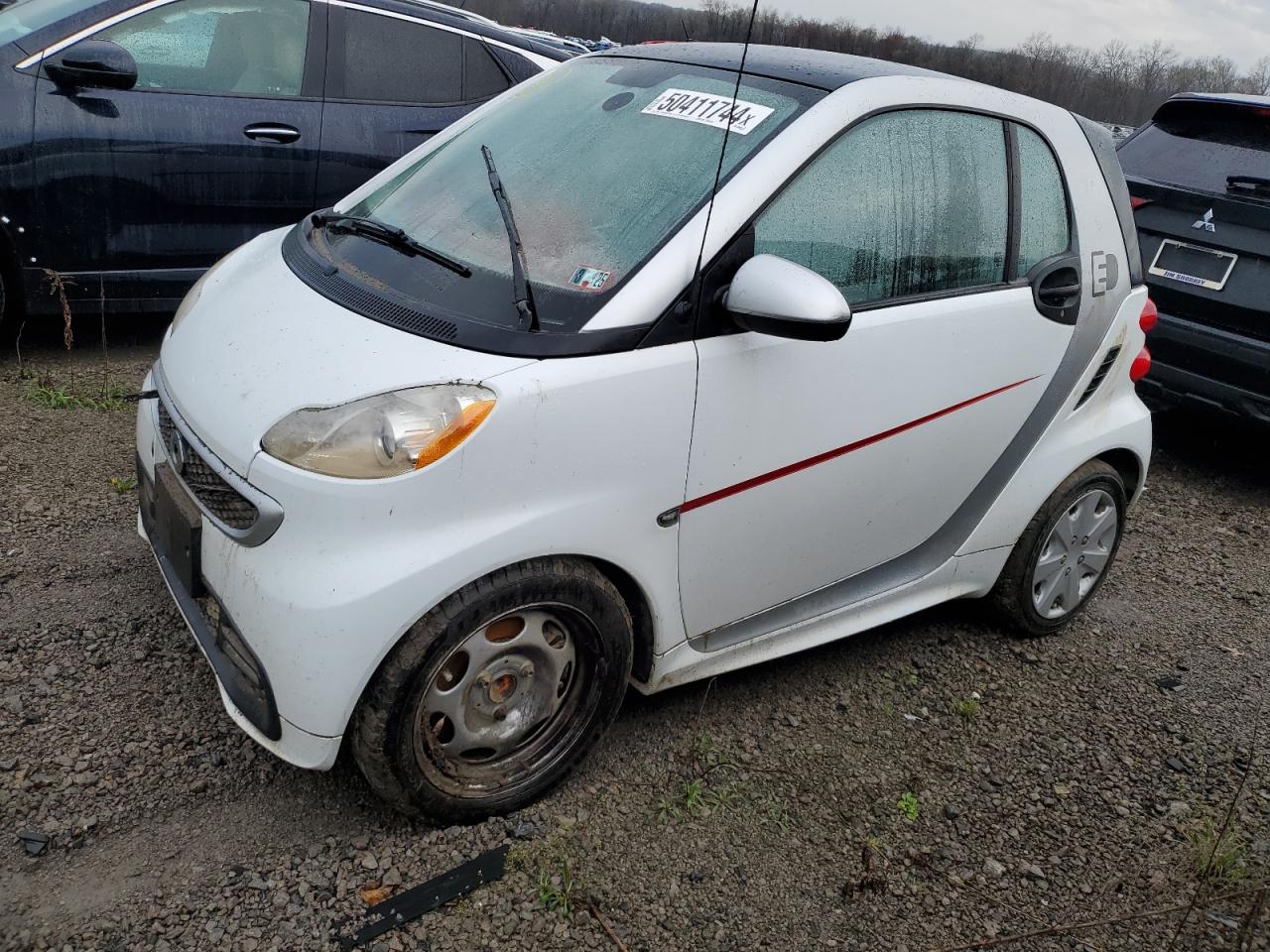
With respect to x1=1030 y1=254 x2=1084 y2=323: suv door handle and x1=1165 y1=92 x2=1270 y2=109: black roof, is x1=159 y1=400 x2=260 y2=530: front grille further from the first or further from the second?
x1=1165 y1=92 x2=1270 y2=109: black roof

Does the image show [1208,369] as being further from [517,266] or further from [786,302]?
[517,266]

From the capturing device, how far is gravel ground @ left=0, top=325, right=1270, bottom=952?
7.87 ft

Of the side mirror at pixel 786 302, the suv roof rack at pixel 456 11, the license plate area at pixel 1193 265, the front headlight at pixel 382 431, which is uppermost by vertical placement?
the suv roof rack at pixel 456 11

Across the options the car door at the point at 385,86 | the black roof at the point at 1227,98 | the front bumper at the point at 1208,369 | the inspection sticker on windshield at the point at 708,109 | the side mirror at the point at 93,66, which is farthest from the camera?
the car door at the point at 385,86

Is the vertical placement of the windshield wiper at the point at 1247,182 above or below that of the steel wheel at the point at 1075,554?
Result: above

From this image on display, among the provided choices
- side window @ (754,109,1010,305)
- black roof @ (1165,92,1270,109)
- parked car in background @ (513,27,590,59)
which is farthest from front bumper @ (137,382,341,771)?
black roof @ (1165,92,1270,109)

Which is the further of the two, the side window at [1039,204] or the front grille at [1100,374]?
the front grille at [1100,374]

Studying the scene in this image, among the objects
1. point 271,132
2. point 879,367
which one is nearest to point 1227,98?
point 879,367

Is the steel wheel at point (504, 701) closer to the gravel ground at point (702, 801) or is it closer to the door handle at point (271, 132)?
the gravel ground at point (702, 801)

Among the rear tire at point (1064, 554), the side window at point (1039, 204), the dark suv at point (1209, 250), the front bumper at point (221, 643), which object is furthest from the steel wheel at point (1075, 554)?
the front bumper at point (221, 643)

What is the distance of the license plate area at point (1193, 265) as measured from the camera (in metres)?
4.95

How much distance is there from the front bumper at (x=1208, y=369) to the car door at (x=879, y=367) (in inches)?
81.3

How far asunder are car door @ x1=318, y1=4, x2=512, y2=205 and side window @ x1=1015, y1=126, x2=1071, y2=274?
3.24m

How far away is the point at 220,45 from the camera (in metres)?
5.07
